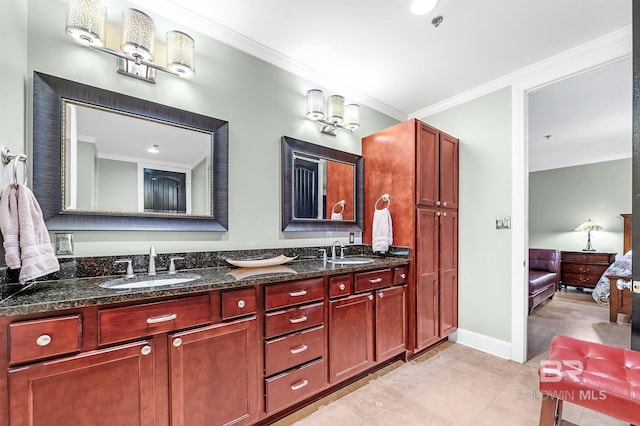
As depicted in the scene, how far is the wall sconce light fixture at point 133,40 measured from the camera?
1.42m

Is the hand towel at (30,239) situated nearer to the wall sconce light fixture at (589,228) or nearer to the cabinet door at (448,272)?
the cabinet door at (448,272)

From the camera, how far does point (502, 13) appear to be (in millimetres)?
1822

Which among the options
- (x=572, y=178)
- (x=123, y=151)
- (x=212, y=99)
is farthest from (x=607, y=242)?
(x=123, y=151)

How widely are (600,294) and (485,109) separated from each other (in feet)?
10.2

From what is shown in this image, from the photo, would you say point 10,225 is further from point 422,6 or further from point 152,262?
point 422,6

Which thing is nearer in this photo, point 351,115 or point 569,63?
point 569,63

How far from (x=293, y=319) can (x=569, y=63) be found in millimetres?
2930

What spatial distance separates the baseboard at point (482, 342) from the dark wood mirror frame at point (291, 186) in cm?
149

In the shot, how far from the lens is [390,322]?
7.46 feet

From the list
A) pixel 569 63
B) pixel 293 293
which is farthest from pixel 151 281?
pixel 569 63

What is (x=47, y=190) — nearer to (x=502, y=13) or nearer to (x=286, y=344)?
(x=286, y=344)

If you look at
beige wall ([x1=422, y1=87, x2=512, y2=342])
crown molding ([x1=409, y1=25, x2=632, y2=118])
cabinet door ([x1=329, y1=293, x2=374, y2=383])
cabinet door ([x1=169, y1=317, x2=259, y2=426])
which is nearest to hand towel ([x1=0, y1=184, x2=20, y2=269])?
cabinet door ([x1=169, y1=317, x2=259, y2=426])

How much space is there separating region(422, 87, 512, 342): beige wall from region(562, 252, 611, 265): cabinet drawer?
4280mm

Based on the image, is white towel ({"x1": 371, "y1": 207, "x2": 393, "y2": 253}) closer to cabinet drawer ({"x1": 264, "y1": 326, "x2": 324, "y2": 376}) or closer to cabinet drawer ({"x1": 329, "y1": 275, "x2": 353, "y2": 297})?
cabinet drawer ({"x1": 329, "y1": 275, "x2": 353, "y2": 297})
